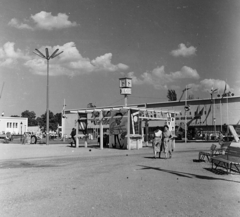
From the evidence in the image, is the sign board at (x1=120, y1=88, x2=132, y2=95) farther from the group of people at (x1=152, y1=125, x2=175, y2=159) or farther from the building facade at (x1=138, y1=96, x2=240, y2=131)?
the group of people at (x1=152, y1=125, x2=175, y2=159)

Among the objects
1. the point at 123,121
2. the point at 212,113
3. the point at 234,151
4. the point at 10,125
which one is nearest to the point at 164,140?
the point at 234,151

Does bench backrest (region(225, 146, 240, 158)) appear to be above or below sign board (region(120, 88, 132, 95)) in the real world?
below

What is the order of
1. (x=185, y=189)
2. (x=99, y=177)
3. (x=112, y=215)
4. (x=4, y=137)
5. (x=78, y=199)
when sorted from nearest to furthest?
(x=112, y=215)
(x=78, y=199)
(x=185, y=189)
(x=99, y=177)
(x=4, y=137)

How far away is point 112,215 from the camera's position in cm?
582

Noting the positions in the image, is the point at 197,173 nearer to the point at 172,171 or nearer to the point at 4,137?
the point at 172,171

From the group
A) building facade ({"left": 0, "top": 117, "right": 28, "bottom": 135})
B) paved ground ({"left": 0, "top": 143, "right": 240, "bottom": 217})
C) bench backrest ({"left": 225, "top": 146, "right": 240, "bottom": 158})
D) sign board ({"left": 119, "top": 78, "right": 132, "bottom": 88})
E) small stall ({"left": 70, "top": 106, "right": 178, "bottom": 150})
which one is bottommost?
paved ground ({"left": 0, "top": 143, "right": 240, "bottom": 217})

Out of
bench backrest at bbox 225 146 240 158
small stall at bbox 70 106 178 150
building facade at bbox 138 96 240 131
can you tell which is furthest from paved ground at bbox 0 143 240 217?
building facade at bbox 138 96 240 131

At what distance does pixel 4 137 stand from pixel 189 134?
26478mm

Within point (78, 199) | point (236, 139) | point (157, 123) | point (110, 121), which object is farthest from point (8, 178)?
point (157, 123)

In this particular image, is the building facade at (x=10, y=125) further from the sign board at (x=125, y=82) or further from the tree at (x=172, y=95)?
the sign board at (x=125, y=82)

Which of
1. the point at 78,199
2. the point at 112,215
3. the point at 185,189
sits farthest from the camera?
the point at 185,189

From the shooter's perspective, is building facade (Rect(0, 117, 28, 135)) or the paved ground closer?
the paved ground

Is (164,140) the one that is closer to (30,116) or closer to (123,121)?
(123,121)

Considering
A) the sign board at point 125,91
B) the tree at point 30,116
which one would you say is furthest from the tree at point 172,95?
the tree at point 30,116
